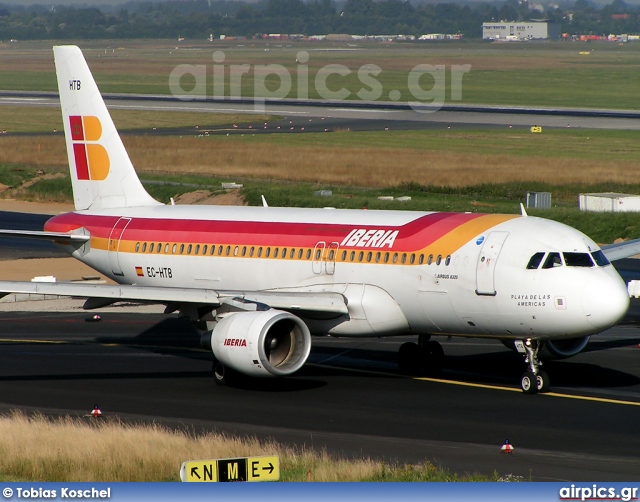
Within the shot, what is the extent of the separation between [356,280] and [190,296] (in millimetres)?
4888

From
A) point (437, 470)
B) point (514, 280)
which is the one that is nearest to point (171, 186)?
point (514, 280)

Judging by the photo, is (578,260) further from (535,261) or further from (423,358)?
(423,358)

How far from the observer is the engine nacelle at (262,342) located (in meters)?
32.2

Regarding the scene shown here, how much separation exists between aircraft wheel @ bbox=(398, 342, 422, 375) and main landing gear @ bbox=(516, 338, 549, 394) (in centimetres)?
449

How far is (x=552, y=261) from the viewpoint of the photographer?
31.8m

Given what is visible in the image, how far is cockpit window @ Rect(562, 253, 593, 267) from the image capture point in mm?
31703

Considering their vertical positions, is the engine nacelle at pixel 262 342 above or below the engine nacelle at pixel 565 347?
above

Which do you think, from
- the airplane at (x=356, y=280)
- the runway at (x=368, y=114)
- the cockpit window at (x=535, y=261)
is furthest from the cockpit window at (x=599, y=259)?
the runway at (x=368, y=114)

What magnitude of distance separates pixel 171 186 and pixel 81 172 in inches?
1882

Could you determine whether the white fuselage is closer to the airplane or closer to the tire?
the airplane

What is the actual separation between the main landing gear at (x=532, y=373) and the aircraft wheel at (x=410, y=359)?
14.7 ft

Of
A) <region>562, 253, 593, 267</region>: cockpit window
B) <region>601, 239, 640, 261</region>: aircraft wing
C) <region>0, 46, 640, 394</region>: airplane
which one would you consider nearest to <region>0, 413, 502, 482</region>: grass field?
<region>0, 46, 640, 394</region>: airplane

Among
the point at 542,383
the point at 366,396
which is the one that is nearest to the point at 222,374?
the point at 366,396

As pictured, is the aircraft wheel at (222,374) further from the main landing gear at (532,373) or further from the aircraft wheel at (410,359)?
the main landing gear at (532,373)
